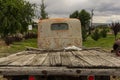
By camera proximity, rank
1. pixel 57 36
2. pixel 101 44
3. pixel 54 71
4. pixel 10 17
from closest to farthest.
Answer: pixel 54 71, pixel 57 36, pixel 101 44, pixel 10 17

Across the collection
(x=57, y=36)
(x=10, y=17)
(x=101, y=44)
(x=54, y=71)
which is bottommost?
(x=101, y=44)

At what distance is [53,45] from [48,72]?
4074mm

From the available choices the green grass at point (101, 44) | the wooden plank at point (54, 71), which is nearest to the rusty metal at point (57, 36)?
the wooden plank at point (54, 71)

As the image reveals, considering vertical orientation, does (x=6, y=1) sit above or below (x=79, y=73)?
above

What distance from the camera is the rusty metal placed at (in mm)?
8812

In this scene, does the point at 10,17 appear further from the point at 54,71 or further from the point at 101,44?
the point at 54,71

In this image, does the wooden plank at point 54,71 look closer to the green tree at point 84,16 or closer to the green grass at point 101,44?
the green grass at point 101,44

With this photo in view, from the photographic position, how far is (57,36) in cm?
887

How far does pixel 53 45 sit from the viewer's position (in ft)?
29.0

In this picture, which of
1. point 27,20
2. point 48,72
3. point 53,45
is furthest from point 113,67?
point 27,20

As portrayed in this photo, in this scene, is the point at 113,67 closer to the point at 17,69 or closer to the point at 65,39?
the point at 17,69

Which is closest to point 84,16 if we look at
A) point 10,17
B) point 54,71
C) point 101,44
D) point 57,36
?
point 10,17

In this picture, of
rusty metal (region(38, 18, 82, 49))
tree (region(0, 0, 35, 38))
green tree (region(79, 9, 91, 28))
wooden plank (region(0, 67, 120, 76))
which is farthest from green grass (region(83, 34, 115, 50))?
wooden plank (region(0, 67, 120, 76))

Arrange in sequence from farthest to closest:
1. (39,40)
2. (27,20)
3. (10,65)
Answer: (27,20) → (39,40) → (10,65)
